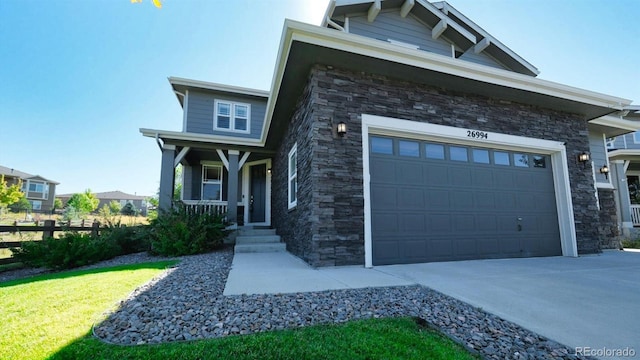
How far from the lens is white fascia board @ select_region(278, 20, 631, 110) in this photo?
4.39 metres

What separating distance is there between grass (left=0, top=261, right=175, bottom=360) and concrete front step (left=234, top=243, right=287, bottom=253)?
243cm

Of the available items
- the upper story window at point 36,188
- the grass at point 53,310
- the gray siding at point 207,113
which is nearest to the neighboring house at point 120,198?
the upper story window at point 36,188

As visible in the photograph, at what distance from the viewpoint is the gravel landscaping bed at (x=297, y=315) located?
6.62 feet

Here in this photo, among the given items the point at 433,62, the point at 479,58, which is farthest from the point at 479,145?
the point at 479,58

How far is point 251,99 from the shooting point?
1159cm

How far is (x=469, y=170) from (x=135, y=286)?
20.3ft

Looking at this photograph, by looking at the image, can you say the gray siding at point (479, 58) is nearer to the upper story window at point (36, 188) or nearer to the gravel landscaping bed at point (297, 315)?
the gravel landscaping bed at point (297, 315)

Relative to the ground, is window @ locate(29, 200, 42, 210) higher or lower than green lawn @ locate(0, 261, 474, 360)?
higher

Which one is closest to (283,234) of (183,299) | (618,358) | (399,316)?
(183,299)

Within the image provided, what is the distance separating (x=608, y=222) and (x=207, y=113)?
13.7 metres

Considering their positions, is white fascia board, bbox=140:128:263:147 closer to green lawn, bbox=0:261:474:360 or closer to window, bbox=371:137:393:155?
window, bbox=371:137:393:155

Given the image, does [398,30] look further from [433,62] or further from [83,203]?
[83,203]

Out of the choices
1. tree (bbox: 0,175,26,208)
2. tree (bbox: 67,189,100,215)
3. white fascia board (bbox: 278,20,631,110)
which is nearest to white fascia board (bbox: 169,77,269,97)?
white fascia board (bbox: 278,20,631,110)

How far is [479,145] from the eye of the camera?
6.04 m
